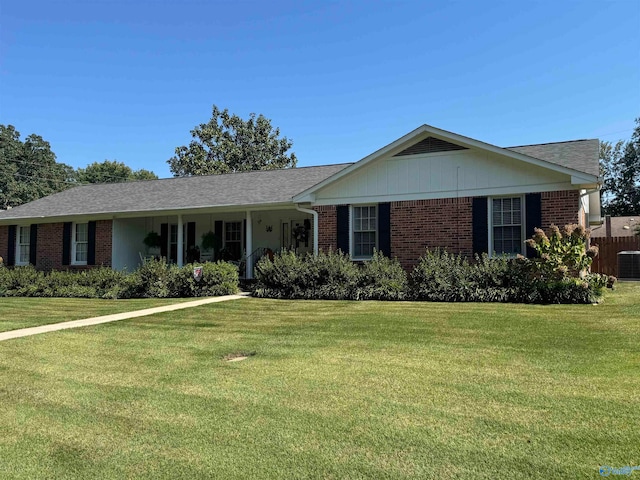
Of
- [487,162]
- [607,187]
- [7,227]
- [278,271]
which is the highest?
[607,187]

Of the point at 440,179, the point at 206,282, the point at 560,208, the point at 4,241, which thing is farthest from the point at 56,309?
the point at 560,208

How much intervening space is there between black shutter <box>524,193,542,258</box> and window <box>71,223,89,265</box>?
1640 centimetres

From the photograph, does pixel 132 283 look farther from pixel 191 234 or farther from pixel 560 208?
pixel 560 208

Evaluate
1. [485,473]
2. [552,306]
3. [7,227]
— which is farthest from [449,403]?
[7,227]

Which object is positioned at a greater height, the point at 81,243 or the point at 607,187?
the point at 607,187

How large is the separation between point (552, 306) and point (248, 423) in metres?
8.12

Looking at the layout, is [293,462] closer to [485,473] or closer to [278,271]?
[485,473]

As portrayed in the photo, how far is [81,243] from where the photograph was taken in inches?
789

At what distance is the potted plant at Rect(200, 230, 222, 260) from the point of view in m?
20.0

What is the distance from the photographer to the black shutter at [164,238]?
20731 mm

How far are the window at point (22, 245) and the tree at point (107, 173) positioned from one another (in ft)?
168

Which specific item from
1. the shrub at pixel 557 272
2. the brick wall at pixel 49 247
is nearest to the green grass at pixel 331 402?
the shrub at pixel 557 272

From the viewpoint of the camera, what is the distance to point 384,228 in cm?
1440

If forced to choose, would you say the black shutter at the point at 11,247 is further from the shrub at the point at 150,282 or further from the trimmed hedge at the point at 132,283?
the shrub at the point at 150,282
